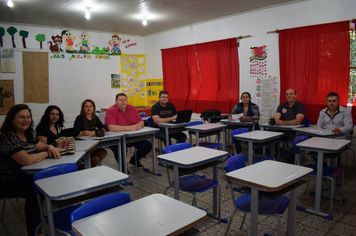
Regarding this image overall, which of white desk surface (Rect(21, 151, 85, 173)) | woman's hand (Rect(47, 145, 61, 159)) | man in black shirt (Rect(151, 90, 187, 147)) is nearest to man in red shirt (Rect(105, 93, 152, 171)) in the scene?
man in black shirt (Rect(151, 90, 187, 147))

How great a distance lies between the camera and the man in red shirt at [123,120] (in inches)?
166

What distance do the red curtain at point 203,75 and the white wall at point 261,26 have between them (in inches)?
8.0

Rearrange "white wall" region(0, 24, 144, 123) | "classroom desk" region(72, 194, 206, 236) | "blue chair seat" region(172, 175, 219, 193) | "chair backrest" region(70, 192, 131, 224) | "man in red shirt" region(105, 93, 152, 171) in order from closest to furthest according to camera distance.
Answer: "classroom desk" region(72, 194, 206, 236) < "chair backrest" region(70, 192, 131, 224) < "blue chair seat" region(172, 175, 219, 193) < "man in red shirt" region(105, 93, 152, 171) < "white wall" region(0, 24, 144, 123)

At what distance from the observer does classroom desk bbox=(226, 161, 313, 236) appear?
186 cm

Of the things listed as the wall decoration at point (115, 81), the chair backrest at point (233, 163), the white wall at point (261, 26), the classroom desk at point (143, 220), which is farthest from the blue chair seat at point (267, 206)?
the wall decoration at point (115, 81)

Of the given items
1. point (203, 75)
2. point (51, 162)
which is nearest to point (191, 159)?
point (51, 162)

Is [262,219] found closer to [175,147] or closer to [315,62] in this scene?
[175,147]

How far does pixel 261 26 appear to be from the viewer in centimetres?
557

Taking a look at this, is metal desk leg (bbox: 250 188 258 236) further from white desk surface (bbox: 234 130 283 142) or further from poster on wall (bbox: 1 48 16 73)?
poster on wall (bbox: 1 48 16 73)

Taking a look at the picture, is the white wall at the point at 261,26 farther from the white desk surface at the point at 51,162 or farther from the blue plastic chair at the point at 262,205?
the white desk surface at the point at 51,162

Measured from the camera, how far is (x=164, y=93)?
5051 millimetres

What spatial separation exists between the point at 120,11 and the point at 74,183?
4.47m

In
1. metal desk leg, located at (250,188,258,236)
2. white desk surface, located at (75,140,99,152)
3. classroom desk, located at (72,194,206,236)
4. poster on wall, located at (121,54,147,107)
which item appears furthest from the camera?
poster on wall, located at (121,54,147,107)

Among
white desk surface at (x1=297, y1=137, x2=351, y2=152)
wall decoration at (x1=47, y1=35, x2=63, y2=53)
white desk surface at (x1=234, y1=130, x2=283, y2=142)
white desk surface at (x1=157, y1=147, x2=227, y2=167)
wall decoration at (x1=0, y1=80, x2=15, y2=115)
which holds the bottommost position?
white desk surface at (x1=157, y1=147, x2=227, y2=167)
